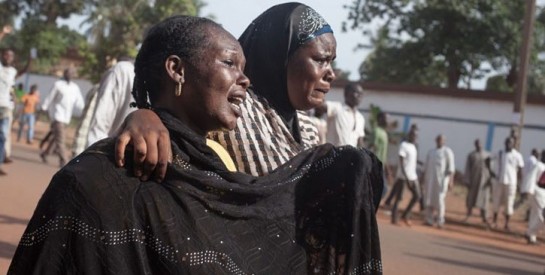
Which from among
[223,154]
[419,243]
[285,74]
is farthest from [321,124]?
[223,154]

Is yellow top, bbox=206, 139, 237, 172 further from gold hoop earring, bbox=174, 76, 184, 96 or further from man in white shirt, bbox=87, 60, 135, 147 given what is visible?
man in white shirt, bbox=87, 60, 135, 147

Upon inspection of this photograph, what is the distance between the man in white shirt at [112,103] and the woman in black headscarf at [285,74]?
260 centimetres

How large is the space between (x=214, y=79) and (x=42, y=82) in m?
40.7

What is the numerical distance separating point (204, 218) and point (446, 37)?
95.4ft

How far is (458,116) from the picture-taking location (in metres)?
25.9

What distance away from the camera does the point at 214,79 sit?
220 centimetres

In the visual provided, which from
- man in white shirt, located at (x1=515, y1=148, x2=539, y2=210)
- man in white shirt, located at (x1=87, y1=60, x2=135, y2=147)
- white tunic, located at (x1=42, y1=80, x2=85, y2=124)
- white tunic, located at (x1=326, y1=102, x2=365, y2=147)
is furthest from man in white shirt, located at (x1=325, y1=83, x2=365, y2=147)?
man in white shirt, located at (x1=515, y1=148, x2=539, y2=210)

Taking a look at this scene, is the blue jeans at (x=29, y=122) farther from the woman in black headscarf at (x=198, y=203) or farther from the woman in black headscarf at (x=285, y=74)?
the woman in black headscarf at (x=198, y=203)

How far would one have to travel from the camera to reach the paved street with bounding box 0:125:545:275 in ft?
28.6

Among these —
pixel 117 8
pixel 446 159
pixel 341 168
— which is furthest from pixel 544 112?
pixel 341 168

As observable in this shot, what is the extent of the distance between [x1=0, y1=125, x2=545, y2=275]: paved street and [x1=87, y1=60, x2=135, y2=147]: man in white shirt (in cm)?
140

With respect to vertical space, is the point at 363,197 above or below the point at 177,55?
below

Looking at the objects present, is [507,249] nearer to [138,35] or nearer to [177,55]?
[177,55]

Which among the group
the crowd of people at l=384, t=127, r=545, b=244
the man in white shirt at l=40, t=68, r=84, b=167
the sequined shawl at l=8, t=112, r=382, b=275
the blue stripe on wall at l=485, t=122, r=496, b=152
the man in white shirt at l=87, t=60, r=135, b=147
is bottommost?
the blue stripe on wall at l=485, t=122, r=496, b=152
